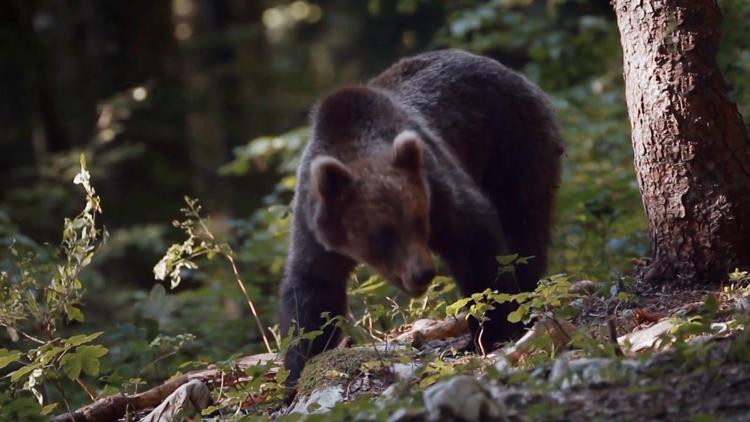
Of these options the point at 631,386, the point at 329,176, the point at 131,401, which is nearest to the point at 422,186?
the point at 329,176

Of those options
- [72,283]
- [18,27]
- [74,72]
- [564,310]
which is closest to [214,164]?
[74,72]

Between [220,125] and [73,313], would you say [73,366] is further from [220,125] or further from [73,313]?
[220,125]

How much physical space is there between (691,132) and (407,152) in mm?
1438

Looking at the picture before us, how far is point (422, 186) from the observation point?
5.70 meters

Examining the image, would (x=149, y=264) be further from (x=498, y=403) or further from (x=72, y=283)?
(x=498, y=403)

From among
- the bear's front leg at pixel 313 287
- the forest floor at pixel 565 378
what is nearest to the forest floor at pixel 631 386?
the forest floor at pixel 565 378

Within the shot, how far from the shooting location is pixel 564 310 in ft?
15.0

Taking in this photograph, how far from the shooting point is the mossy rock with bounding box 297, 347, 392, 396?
16.1 feet

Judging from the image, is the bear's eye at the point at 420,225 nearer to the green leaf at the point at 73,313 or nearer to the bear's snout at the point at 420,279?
the bear's snout at the point at 420,279

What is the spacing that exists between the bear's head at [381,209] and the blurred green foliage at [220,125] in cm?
66

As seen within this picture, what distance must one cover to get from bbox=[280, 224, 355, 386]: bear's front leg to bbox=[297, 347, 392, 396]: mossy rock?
0.60 m

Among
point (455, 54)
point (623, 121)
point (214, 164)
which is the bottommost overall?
point (214, 164)

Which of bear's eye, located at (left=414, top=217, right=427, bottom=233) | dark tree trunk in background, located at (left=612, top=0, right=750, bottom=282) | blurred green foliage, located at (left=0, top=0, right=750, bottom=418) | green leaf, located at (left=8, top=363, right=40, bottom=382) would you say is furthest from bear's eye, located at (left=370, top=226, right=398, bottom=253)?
green leaf, located at (left=8, top=363, right=40, bottom=382)

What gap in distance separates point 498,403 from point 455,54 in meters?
4.32
